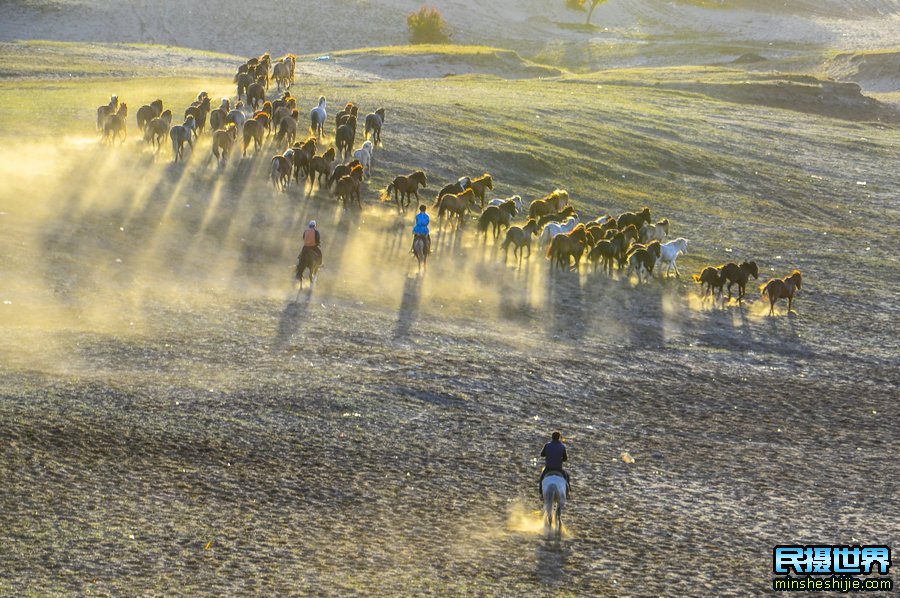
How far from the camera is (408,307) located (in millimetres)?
26812

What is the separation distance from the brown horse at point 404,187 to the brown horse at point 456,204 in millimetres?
1029

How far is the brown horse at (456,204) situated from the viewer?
34.1 metres

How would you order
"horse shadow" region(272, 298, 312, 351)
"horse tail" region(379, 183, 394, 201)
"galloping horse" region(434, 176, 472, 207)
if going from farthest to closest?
"galloping horse" region(434, 176, 472, 207) → "horse tail" region(379, 183, 394, 201) → "horse shadow" region(272, 298, 312, 351)

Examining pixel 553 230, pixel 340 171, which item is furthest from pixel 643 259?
pixel 340 171

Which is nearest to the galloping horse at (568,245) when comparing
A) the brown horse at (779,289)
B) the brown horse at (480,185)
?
the brown horse at (779,289)

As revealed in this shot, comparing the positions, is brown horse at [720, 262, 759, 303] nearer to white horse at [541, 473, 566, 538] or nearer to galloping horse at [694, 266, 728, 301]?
galloping horse at [694, 266, 728, 301]

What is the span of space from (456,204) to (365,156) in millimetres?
4626

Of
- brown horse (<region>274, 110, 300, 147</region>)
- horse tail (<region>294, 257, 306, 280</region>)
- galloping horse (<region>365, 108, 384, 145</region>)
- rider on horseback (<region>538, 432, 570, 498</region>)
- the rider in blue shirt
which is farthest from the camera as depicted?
galloping horse (<region>365, 108, 384, 145</region>)

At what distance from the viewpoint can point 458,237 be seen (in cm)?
3406

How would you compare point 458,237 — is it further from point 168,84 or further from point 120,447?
point 168,84

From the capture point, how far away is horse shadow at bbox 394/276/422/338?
2490cm

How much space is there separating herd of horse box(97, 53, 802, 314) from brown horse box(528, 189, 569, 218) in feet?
0.11

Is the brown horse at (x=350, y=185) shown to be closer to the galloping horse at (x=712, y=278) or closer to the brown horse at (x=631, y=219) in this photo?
the brown horse at (x=631, y=219)

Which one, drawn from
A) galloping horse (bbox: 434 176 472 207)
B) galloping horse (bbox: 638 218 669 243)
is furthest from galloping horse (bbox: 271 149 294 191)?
galloping horse (bbox: 638 218 669 243)
